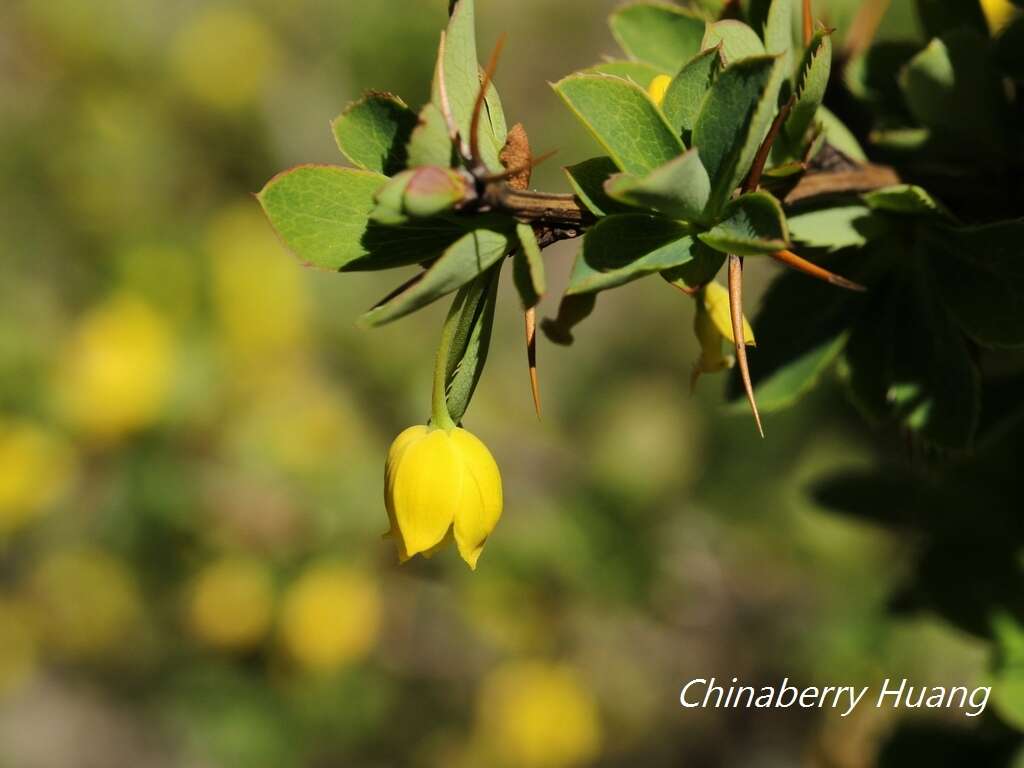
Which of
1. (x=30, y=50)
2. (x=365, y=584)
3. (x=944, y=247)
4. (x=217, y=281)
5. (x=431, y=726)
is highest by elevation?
(x=30, y=50)

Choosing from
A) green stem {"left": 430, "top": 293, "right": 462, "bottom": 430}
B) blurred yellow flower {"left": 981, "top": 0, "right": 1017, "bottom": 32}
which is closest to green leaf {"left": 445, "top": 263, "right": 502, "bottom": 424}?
green stem {"left": 430, "top": 293, "right": 462, "bottom": 430}

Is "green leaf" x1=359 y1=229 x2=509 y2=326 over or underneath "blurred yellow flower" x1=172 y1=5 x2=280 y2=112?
underneath

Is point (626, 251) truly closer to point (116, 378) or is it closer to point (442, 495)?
point (442, 495)

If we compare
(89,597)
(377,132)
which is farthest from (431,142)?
(89,597)

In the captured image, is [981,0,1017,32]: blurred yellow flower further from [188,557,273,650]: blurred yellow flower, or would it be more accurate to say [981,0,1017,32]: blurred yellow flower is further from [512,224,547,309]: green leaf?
[188,557,273,650]: blurred yellow flower

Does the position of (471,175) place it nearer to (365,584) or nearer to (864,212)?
(864,212)

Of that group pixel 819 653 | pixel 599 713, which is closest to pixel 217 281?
pixel 599 713
